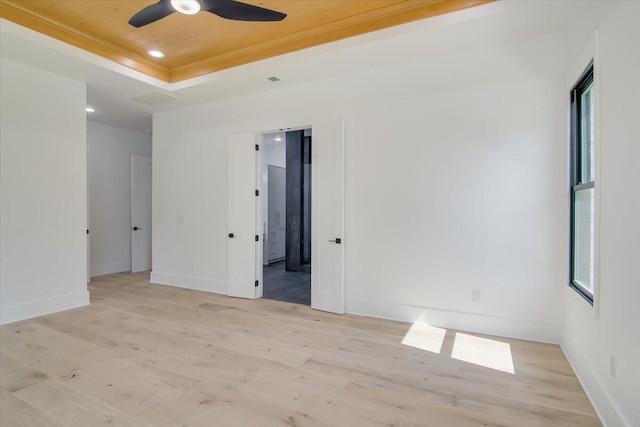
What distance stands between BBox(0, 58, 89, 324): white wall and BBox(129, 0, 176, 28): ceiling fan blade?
2.21 m

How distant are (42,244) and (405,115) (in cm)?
454

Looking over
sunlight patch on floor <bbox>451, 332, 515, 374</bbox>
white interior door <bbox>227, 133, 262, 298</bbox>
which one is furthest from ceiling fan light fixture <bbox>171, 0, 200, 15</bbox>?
sunlight patch on floor <bbox>451, 332, 515, 374</bbox>

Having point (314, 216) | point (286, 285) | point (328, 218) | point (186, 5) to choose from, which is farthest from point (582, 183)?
point (286, 285)

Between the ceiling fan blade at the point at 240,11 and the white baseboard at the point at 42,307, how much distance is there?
385cm

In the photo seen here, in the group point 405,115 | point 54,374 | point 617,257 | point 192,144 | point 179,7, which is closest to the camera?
point 617,257

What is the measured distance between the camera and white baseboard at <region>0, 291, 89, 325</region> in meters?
3.54

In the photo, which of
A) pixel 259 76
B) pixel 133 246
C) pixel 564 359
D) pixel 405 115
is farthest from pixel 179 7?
pixel 133 246

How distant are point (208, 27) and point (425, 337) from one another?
383cm

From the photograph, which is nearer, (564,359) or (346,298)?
(564,359)

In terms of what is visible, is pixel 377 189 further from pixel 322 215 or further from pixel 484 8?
pixel 484 8

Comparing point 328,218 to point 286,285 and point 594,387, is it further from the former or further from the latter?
point 594,387

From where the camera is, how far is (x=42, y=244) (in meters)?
3.84

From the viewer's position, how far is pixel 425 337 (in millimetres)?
3164

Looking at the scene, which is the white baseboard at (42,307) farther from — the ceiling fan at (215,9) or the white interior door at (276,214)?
the white interior door at (276,214)
